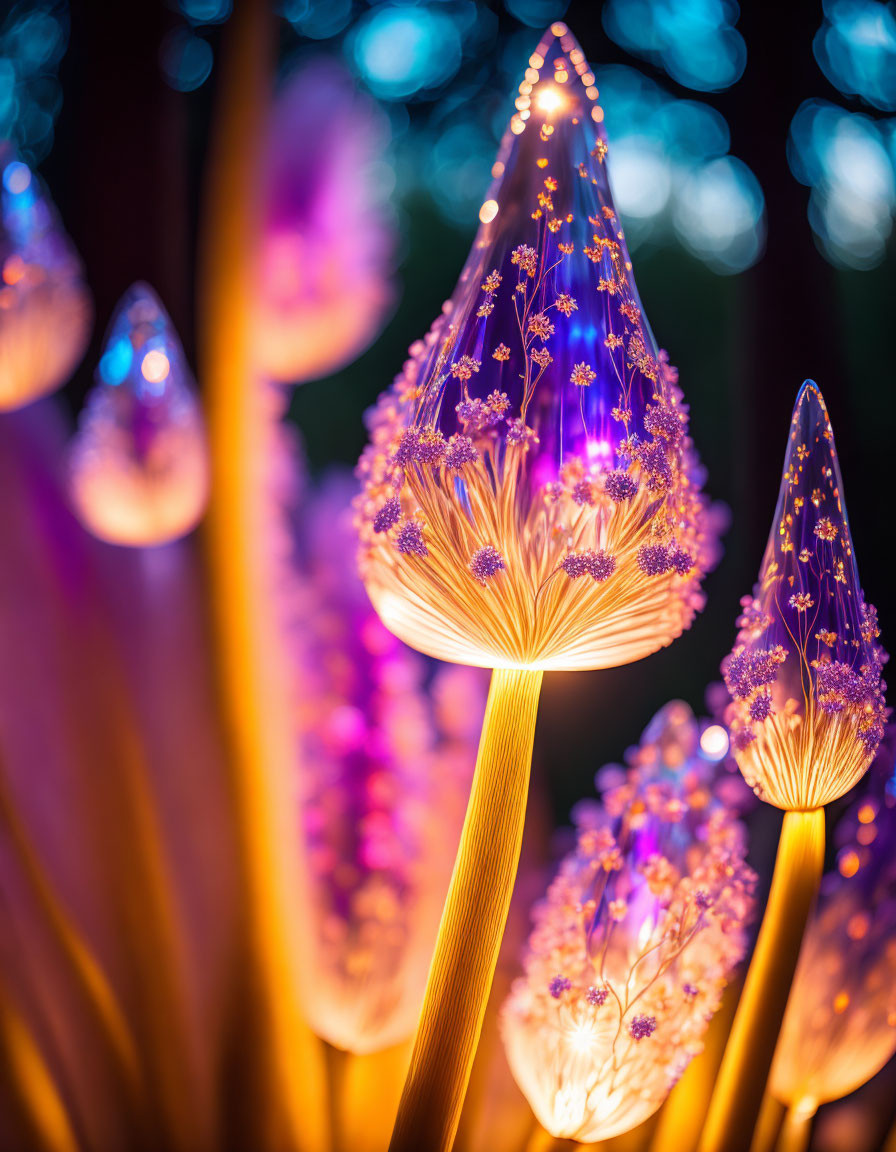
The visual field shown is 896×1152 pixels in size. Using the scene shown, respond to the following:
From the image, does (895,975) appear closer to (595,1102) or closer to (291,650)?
(595,1102)

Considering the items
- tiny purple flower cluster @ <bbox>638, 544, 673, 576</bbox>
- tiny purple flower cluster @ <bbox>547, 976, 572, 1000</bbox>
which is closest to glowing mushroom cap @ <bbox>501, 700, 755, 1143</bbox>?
tiny purple flower cluster @ <bbox>547, 976, 572, 1000</bbox>

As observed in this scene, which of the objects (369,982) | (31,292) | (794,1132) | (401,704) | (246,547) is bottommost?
(794,1132)

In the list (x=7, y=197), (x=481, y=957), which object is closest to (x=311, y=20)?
(x=7, y=197)

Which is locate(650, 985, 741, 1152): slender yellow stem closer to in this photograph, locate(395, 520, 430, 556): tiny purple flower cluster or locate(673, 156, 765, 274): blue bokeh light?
locate(395, 520, 430, 556): tiny purple flower cluster

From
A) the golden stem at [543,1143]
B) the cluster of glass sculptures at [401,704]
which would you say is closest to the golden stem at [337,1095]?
the cluster of glass sculptures at [401,704]

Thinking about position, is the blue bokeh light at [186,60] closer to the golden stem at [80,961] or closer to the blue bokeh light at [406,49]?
the blue bokeh light at [406,49]

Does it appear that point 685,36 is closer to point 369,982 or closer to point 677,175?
point 677,175

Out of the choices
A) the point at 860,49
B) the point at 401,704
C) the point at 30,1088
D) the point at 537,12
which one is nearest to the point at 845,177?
the point at 860,49
